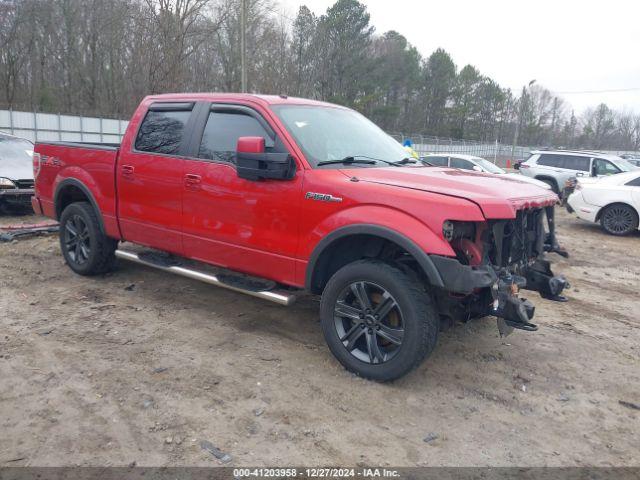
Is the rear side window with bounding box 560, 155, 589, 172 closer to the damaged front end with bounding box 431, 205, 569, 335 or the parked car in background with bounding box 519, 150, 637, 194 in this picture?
the parked car in background with bounding box 519, 150, 637, 194

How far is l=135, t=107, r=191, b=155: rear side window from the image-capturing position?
5012 millimetres

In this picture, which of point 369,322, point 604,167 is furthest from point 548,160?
point 369,322

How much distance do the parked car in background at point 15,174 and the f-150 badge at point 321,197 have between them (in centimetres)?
733

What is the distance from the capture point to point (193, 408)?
3.41 m

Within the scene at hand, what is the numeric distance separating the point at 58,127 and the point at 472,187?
84.6ft

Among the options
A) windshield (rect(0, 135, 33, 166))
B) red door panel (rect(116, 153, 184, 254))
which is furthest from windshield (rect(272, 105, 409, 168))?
windshield (rect(0, 135, 33, 166))

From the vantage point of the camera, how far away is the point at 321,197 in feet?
12.9

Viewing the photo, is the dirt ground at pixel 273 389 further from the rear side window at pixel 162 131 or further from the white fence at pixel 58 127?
the white fence at pixel 58 127

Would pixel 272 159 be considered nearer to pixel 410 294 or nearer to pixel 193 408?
pixel 410 294

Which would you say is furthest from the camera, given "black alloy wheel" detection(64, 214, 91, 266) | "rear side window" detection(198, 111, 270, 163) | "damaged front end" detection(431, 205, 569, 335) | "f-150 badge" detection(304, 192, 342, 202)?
"black alloy wheel" detection(64, 214, 91, 266)

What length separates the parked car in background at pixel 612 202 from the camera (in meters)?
11.1

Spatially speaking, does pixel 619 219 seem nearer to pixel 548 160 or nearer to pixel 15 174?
pixel 548 160

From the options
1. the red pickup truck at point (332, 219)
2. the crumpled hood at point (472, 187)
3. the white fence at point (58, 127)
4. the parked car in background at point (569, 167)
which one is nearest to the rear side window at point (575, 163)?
the parked car in background at point (569, 167)

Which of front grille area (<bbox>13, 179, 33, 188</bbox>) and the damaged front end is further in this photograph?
front grille area (<bbox>13, 179, 33, 188</bbox>)
